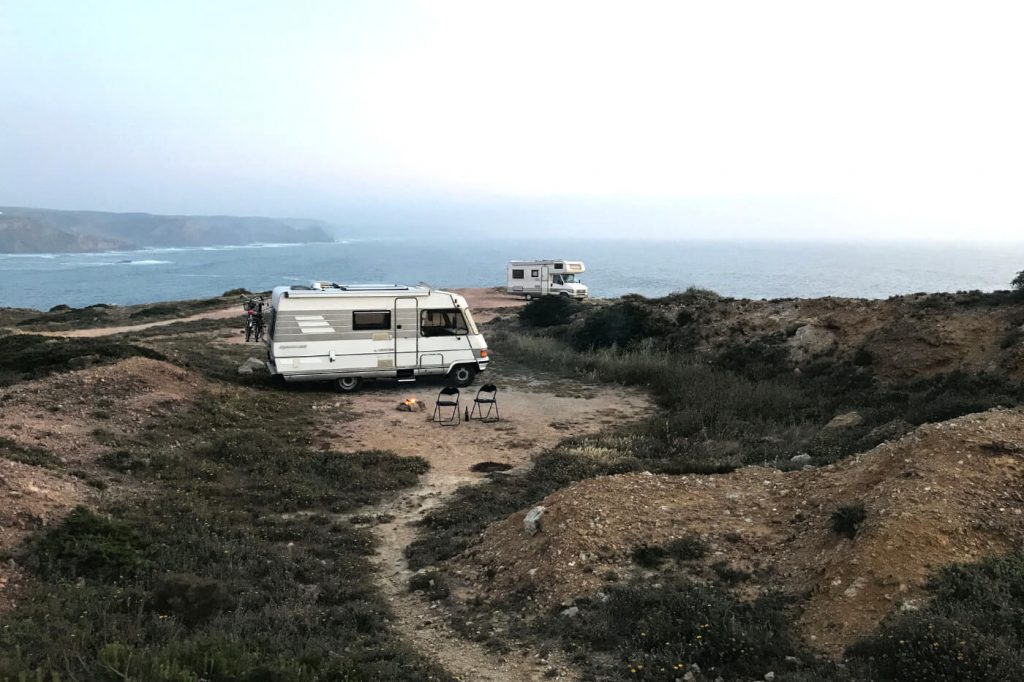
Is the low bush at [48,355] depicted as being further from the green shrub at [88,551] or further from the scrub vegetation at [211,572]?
the green shrub at [88,551]

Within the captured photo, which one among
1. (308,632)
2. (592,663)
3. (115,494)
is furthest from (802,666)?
(115,494)

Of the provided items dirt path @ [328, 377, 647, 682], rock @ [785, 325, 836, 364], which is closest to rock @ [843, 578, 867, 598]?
dirt path @ [328, 377, 647, 682]

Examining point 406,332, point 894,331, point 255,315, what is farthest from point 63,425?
point 894,331

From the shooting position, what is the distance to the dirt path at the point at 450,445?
561cm

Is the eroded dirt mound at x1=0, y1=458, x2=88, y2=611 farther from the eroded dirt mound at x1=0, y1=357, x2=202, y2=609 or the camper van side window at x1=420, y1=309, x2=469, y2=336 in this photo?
the camper van side window at x1=420, y1=309, x2=469, y2=336

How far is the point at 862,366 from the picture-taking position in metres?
17.2

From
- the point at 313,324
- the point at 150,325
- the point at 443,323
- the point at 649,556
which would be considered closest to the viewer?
the point at 649,556

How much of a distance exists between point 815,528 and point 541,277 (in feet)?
124

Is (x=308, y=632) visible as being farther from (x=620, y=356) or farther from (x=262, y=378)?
(x=620, y=356)

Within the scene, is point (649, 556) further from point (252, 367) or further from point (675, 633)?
point (252, 367)

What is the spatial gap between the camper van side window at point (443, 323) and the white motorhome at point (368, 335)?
0.10 ft

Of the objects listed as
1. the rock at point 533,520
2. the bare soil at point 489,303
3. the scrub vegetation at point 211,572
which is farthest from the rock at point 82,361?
the bare soil at point 489,303

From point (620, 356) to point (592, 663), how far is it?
1791 centimetres

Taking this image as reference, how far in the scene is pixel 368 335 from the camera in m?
17.6
